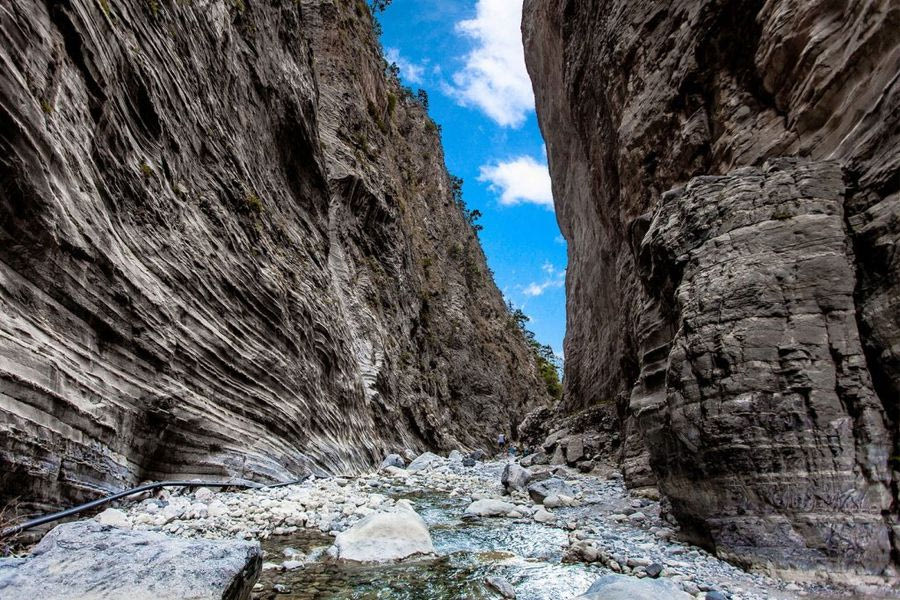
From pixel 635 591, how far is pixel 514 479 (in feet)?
25.3

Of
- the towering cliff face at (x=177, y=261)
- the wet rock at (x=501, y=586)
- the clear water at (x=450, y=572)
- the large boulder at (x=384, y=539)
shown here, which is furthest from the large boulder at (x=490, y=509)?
the towering cliff face at (x=177, y=261)

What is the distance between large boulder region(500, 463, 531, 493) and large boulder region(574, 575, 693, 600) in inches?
286

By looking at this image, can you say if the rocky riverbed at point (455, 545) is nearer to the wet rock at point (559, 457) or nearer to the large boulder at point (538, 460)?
the wet rock at point (559, 457)

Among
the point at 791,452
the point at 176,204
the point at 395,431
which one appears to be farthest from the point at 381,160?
the point at 791,452

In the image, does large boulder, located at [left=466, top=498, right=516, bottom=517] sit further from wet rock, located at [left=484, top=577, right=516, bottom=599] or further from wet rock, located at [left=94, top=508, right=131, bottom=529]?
wet rock, located at [left=94, top=508, right=131, bottom=529]

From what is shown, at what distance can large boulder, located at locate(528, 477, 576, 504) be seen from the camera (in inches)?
384

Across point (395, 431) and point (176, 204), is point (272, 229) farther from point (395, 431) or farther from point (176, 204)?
point (395, 431)

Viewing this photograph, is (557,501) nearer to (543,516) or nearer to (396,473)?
(543,516)

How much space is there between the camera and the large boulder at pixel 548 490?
9.75m

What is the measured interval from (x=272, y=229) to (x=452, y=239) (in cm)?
3405

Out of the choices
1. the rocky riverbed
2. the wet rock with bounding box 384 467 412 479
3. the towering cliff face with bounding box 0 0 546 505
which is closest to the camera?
the rocky riverbed

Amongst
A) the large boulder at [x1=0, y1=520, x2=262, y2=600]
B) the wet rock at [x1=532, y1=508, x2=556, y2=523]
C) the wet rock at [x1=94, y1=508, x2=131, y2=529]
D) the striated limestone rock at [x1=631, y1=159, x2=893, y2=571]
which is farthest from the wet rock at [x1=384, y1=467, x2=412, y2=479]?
the large boulder at [x1=0, y1=520, x2=262, y2=600]

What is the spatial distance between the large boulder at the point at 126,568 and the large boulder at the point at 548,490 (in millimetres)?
6817

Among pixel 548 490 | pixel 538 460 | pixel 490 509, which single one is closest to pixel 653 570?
pixel 490 509
